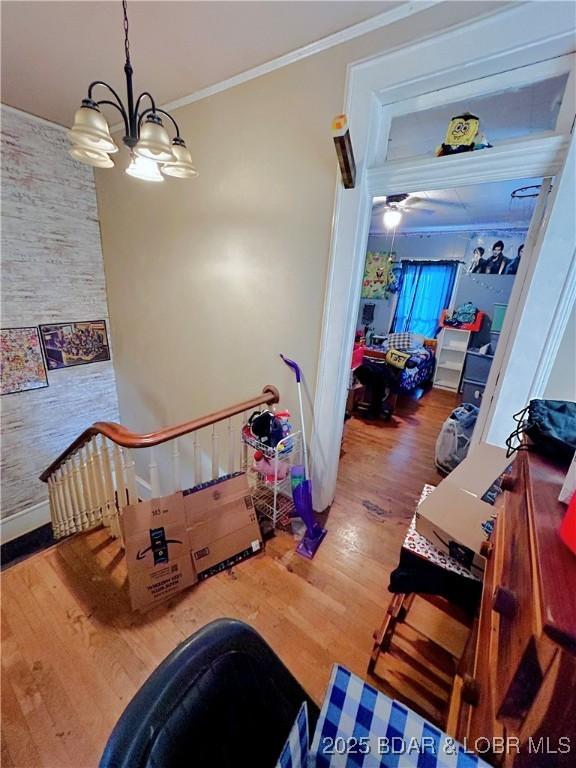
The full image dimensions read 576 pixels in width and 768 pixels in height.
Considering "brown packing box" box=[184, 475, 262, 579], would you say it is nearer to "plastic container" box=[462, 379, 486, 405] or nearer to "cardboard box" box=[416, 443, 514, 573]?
"cardboard box" box=[416, 443, 514, 573]

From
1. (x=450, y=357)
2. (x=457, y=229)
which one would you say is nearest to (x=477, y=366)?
(x=450, y=357)

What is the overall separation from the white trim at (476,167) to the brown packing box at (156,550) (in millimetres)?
1978

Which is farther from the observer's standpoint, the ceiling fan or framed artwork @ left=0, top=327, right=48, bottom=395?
the ceiling fan

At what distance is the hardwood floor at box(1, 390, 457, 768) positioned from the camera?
3.80 feet

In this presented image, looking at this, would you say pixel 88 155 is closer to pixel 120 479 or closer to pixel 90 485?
pixel 120 479

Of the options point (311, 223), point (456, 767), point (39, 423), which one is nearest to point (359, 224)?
point (311, 223)

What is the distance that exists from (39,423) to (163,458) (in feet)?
4.04

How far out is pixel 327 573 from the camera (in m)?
1.75

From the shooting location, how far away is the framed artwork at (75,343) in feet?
9.62

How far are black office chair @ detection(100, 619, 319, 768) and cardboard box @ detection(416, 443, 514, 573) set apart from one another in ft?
2.34

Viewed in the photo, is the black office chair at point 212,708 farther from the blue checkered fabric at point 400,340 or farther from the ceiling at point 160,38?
the blue checkered fabric at point 400,340

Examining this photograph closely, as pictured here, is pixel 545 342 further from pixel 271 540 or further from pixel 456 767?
pixel 271 540

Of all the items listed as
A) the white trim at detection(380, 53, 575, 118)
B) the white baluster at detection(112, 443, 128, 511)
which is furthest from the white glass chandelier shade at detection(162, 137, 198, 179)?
the white baluster at detection(112, 443, 128, 511)

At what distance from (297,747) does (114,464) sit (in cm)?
159
